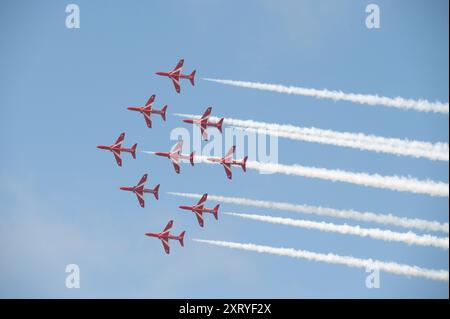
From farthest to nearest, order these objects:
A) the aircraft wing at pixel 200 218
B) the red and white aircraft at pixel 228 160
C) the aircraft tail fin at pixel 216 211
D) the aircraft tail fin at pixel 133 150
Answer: the aircraft tail fin at pixel 133 150, the aircraft wing at pixel 200 218, the aircraft tail fin at pixel 216 211, the red and white aircraft at pixel 228 160

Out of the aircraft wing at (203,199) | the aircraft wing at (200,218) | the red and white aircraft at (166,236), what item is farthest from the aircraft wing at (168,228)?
the aircraft wing at (203,199)

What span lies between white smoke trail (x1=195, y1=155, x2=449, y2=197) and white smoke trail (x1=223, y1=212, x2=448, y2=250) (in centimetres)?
473

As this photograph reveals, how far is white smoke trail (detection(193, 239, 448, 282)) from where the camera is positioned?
112 m

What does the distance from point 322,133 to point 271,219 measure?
11985 mm

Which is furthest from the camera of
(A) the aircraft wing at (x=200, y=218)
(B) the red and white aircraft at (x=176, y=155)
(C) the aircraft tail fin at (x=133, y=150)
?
(C) the aircraft tail fin at (x=133, y=150)

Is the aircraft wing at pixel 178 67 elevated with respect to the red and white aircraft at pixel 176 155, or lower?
elevated

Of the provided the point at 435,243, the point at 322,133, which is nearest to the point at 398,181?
the point at 435,243

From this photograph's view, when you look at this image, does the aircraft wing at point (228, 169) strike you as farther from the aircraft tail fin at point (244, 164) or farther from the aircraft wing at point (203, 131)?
the aircraft wing at point (203, 131)

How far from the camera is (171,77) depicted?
6088 inches

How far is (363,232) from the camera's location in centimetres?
12238

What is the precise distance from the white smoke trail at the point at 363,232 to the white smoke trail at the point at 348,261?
272 cm

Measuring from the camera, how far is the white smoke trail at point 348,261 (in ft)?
368

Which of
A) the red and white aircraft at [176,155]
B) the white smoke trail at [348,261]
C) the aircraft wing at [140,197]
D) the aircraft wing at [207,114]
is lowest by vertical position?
the white smoke trail at [348,261]

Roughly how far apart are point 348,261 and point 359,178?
9390 mm
